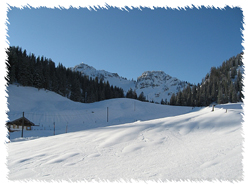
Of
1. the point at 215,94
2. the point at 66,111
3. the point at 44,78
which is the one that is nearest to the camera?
the point at 66,111

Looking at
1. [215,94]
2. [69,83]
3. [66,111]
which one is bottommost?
[66,111]

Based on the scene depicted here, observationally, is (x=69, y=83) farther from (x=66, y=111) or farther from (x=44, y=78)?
(x=66, y=111)

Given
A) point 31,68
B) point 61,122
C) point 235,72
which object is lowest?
point 61,122

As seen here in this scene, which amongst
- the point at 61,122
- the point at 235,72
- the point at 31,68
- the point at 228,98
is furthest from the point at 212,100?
the point at 31,68

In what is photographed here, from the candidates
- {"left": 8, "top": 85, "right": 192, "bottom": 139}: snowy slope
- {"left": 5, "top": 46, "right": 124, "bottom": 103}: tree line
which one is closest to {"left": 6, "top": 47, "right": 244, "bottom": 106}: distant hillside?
{"left": 5, "top": 46, "right": 124, "bottom": 103}: tree line

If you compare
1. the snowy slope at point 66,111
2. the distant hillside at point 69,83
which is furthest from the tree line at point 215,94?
the snowy slope at point 66,111

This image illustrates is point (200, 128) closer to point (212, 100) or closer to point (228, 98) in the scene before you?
point (228, 98)

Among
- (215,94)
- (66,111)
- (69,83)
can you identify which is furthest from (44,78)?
(215,94)

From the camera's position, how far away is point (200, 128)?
9.51m

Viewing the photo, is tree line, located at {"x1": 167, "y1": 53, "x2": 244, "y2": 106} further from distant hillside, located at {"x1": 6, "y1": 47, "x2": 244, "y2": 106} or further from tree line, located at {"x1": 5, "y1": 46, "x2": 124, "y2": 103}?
tree line, located at {"x1": 5, "y1": 46, "x2": 124, "y2": 103}

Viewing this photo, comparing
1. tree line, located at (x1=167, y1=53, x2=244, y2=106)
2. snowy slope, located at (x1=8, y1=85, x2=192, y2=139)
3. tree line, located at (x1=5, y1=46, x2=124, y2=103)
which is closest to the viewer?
snowy slope, located at (x1=8, y1=85, x2=192, y2=139)

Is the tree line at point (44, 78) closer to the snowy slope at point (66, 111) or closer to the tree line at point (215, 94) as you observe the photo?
the snowy slope at point (66, 111)

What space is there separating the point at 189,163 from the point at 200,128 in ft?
18.3

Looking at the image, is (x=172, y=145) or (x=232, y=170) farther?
(x=172, y=145)
